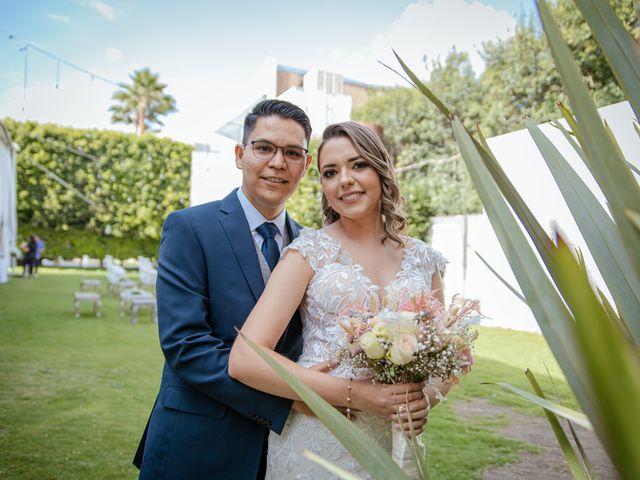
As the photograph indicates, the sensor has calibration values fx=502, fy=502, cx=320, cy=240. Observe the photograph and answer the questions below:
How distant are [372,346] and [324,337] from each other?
543 millimetres

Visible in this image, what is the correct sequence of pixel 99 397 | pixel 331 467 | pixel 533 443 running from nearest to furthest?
pixel 331 467
pixel 533 443
pixel 99 397

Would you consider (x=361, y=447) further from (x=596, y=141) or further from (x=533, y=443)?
(x=533, y=443)

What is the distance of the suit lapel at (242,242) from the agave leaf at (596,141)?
5.68 feet

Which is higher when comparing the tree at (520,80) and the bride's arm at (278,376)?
the tree at (520,80)

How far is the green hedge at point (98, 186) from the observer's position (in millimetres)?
27266

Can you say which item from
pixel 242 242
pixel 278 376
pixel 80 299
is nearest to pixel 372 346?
pixel 278 376

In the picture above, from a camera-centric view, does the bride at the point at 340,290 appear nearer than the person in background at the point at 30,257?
Yes

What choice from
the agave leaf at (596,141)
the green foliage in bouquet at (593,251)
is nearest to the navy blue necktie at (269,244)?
the green foliage in bouquet at (593,251)

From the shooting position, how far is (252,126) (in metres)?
2.55

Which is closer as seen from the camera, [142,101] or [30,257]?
[30,257]

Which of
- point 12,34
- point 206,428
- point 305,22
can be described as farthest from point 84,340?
point 305,22

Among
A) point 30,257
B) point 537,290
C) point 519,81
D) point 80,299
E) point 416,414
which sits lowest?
point 80,299

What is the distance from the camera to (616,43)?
2.34 feet

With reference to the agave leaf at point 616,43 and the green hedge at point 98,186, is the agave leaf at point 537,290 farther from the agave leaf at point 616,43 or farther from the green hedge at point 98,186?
the green hedge at point 98,186
